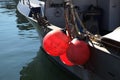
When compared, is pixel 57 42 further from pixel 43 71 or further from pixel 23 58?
pixel 23 58

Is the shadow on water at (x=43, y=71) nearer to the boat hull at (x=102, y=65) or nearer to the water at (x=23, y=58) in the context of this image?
the water at (x=23, y=58)

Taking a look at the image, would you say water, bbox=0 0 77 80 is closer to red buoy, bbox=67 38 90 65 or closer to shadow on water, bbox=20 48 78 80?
shadow on water, bbox=20 48 78 80

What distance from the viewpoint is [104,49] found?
459 centimetres

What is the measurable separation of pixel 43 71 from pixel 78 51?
8.19 feet

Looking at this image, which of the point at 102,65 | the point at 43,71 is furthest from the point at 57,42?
the point at 43,71

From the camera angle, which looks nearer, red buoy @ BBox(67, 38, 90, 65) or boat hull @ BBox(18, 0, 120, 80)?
boat hull @ BBox(18, 0, 120, 80)

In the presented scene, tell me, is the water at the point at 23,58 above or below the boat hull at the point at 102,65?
below

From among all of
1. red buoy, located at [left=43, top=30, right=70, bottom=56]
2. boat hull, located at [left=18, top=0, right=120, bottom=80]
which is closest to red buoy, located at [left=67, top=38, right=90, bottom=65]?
boat hull, located at [left=18, top=0, right=120, bottom=80]

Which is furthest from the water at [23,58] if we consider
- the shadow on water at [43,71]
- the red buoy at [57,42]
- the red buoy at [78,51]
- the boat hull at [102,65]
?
the red buoy at [78,51]

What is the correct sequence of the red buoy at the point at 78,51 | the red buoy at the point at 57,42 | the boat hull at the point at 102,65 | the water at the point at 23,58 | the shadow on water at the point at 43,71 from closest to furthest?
the boat hull at the point at 102,65 → the red buoy at the point at 78,51 → the red buoy at the point at 57,42 → the shadow on water at the point at 43,71 → the water at the point at 23,58

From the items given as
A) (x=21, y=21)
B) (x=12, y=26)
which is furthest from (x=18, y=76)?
(x=21, y=21)

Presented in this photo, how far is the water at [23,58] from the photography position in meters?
6.75

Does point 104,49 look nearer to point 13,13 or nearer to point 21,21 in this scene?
point 21,21

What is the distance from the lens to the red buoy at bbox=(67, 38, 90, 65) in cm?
468
